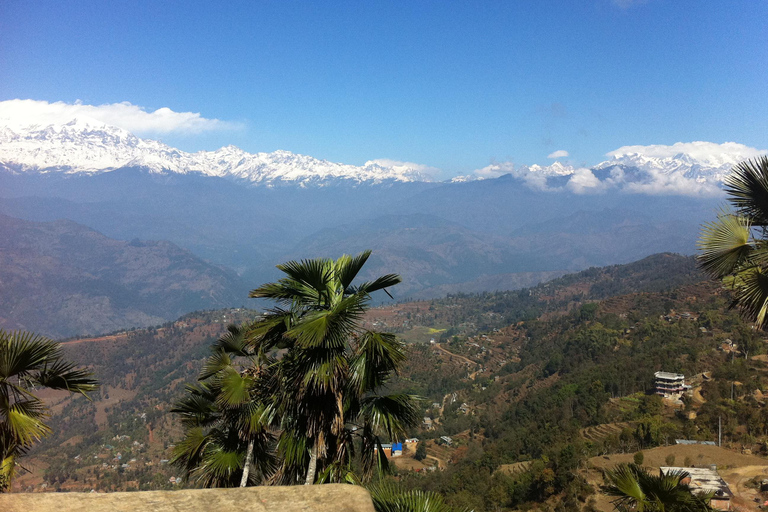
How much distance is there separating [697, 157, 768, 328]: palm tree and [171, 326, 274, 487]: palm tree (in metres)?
6.74

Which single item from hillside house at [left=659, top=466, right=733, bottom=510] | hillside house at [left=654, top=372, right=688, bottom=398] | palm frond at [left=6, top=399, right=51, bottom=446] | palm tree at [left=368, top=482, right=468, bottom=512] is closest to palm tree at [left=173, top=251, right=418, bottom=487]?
palm tree at [left=368, top=482, right=468, bottom=512]

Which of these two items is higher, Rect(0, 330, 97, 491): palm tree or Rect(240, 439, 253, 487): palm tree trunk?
Rect(0, 330, 97, 491): palm tree

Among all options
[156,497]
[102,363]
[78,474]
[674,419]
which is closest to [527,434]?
[674,419]

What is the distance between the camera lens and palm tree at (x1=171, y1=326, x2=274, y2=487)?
8039 millimetres

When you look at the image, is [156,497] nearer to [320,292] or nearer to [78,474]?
[320,292]

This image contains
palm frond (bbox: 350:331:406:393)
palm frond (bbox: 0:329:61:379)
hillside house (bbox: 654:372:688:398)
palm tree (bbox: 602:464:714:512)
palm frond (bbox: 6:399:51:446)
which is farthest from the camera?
hillside house (bbox: 654:372:688:398)

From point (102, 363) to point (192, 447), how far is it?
159 m

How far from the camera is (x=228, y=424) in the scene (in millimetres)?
8680

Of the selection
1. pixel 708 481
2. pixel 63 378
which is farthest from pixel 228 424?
pixel 708 481

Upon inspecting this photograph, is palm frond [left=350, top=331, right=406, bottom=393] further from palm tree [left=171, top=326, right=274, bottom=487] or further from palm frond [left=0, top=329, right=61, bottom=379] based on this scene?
palm frond [left=0, top=329, right=61, bottom=379]

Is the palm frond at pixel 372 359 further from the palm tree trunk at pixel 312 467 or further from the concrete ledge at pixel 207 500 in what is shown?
the concrete ledge at pixel 207 500

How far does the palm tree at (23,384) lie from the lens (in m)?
5.48

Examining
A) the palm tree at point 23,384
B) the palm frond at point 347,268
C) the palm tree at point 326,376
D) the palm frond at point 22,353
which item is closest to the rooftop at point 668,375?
the palm tree at point 326,376

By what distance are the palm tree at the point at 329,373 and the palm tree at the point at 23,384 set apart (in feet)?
7.63
